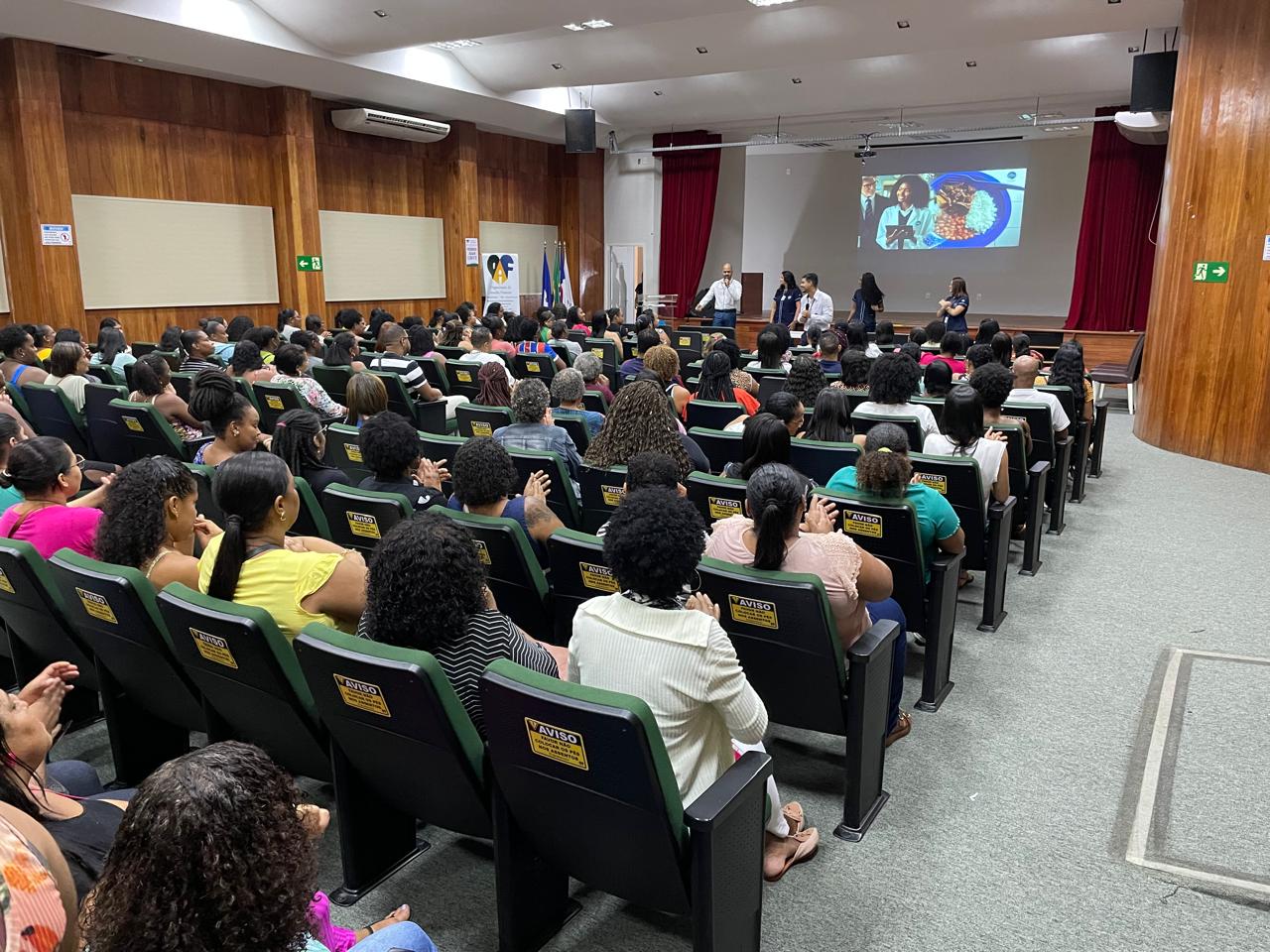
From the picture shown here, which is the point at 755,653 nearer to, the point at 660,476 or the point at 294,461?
the point at 660,476

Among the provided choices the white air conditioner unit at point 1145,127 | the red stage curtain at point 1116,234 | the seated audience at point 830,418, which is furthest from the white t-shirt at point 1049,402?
the red stage curtain at point 1116,234

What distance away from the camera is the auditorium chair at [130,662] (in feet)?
7.59

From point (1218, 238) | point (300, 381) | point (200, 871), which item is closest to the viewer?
point (200, 871)

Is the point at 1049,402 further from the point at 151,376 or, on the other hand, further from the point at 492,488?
the point at 151,376

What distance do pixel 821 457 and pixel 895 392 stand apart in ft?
3.23

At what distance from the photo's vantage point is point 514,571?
300cm

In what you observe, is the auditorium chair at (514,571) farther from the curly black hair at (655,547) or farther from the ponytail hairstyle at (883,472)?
the ponytail hairstyle at (883,472)

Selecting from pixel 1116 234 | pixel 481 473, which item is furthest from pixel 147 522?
pixel 1116 234

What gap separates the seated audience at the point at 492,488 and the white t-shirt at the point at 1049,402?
3.31 meters

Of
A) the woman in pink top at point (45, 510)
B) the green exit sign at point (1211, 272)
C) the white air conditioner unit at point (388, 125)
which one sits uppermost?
the white air conditioner unit at point (388, 125)

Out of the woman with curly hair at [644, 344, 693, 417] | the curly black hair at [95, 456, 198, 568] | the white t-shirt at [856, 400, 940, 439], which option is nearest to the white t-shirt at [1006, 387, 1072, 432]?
the white t-shirt at [856, 400, 940, 439]

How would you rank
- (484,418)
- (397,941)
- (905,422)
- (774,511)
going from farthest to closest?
(484,418)
(905,422)
(774,511)
(397,941)

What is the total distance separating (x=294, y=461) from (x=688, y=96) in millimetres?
11693

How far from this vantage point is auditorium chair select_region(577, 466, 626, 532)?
12.4ft
